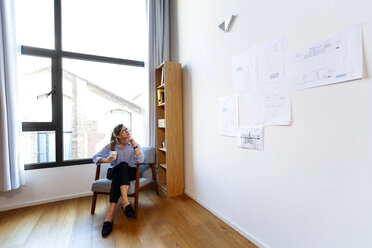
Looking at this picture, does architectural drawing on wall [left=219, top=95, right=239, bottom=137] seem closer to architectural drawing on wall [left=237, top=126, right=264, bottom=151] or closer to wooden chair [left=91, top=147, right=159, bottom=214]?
architectural drawing on wall [left=237, top=126, right=264, bottom=151]

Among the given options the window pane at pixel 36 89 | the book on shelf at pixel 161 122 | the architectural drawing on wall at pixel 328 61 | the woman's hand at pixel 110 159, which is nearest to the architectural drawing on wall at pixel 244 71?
the architectural drawing on wall at pixel 328 61

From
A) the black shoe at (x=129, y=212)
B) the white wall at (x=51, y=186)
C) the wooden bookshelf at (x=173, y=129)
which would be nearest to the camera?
the black shoe at (x=129, y=212)

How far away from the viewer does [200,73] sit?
2.24 meters

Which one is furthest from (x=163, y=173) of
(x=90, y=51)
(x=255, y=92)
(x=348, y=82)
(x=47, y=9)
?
(x=47, y=9)

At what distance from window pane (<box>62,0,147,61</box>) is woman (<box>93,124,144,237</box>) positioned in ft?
4.63

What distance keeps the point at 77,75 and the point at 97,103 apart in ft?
1.62

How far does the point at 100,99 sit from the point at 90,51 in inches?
29.2

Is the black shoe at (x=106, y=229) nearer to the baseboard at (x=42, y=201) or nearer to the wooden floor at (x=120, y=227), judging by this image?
the wooden floor at (x=120, y=227)

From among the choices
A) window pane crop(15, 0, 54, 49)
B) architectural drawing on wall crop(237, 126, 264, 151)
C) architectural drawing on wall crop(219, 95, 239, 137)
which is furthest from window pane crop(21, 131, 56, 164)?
architectural drawing on wall crop(237, 126, 264, 151)

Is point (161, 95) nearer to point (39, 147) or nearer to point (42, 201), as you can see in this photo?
point (39, 147)

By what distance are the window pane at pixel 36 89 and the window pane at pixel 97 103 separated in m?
0.20

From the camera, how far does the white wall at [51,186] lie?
223 centimetres

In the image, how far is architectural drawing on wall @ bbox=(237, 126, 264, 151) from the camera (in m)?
1.46

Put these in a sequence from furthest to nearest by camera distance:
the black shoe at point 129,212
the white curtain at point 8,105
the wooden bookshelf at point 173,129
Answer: the wooden bookshelf at point 173,129 → the white curtain at point 8,105 → the black shoe at point 129,212
